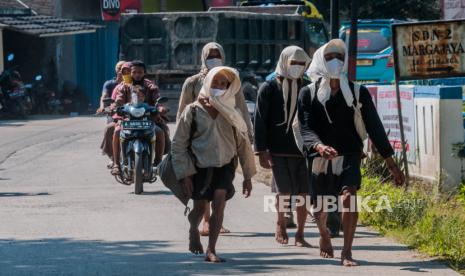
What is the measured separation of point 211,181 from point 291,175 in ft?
4.20

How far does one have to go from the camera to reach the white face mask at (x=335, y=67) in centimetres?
916

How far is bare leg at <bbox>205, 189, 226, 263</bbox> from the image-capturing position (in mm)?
9328

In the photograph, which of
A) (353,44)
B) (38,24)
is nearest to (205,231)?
(353,44)

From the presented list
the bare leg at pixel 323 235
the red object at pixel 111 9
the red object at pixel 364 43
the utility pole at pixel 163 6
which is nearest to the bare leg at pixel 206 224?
the bare leg at pixel 323 235

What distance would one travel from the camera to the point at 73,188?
50.7ft

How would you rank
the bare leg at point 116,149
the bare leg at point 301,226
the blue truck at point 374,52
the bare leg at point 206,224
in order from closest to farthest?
the bare leg at point 301,226 < the bare leg at point 206,224 < the bare leg at point 116,149 < the blue truck at point 374,52

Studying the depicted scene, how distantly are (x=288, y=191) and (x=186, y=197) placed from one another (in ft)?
4.42

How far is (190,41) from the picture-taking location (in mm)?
28469

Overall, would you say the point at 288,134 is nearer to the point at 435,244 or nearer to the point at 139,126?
the point at 435,244

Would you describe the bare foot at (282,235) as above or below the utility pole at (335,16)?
below

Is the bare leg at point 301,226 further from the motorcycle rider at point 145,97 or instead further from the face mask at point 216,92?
the motorcycle rider at point 145,97

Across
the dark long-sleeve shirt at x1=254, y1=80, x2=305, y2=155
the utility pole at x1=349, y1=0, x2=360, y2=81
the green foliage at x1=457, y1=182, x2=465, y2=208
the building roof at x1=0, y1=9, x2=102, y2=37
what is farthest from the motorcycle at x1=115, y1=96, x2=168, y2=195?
the building roof at x1=0, y1=9, x2=102, y2=37

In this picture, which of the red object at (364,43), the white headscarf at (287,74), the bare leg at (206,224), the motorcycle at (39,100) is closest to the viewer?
the white headscarf at (287,74)

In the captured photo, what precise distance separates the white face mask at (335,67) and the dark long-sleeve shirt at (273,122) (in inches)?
52.9
